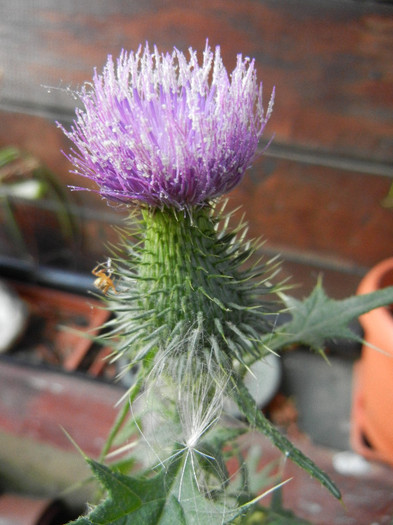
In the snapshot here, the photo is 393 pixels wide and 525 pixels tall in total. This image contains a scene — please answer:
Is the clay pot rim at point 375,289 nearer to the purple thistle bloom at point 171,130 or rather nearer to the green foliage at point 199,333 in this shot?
the green foliage at point 199,333

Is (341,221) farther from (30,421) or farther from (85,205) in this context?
(30,421)

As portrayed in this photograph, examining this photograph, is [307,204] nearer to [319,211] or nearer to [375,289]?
[319,211]

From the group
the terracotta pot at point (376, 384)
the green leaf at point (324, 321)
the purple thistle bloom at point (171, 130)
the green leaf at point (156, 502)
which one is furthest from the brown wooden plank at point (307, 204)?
the green leaf at point (156, 502)

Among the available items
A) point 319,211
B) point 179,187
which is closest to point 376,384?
point 319,211

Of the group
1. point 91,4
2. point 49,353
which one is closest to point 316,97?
point 91,4

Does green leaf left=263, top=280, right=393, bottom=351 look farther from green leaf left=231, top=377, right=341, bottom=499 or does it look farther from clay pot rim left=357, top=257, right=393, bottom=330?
clay pot rim left=357, top=257, right=393, bottom=330
